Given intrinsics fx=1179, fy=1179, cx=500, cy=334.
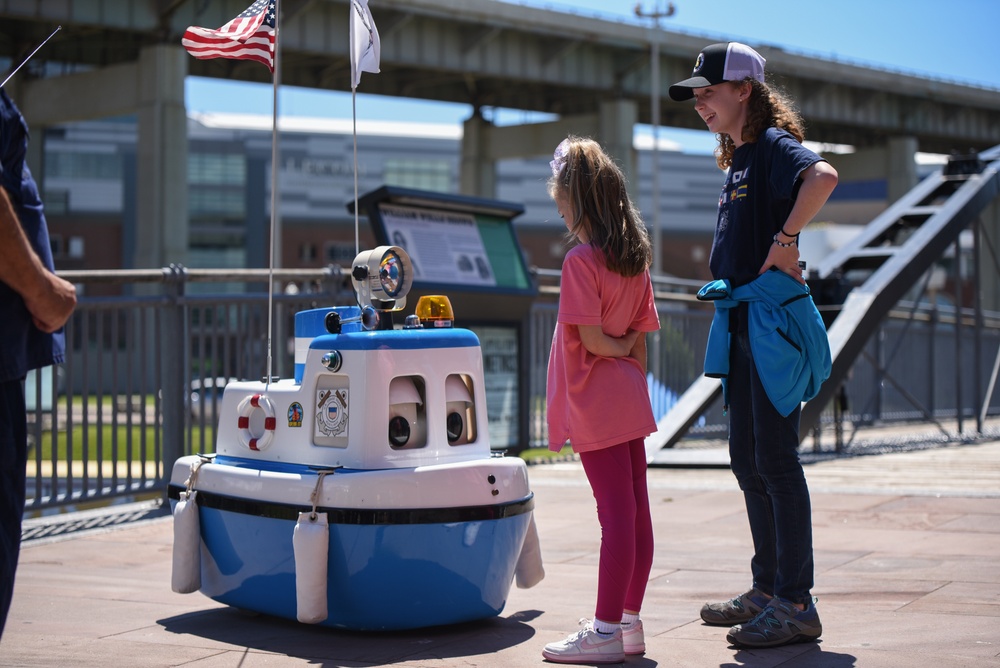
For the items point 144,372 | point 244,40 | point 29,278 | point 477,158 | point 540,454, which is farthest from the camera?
point 477,158

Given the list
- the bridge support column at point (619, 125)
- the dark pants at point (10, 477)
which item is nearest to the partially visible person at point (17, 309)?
the dark pants at point (10, 477)

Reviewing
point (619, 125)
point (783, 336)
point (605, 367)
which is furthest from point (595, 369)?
point (619, 125)

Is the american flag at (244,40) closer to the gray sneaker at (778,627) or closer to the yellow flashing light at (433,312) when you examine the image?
the yellow flashing light at (433,312)

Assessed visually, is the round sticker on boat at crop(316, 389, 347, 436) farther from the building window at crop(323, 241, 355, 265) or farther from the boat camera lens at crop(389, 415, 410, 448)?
the building window at crop(323, 241, 355, 265)

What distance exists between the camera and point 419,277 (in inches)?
383

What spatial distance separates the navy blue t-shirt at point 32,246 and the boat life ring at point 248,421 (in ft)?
5.05

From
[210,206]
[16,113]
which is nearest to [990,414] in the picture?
[16,113]

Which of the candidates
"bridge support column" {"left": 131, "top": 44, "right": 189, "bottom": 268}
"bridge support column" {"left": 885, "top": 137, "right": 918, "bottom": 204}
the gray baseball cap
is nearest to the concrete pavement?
the gray baseball cap

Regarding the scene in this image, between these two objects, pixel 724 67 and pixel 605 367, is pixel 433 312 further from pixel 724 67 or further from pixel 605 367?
pixel 724 67

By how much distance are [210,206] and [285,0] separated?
131 ft

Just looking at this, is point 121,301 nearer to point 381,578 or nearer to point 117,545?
point 117,545

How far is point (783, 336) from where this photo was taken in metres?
4.32

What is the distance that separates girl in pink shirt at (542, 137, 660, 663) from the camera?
4.16 metres

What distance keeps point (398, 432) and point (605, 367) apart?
35.0 inches
